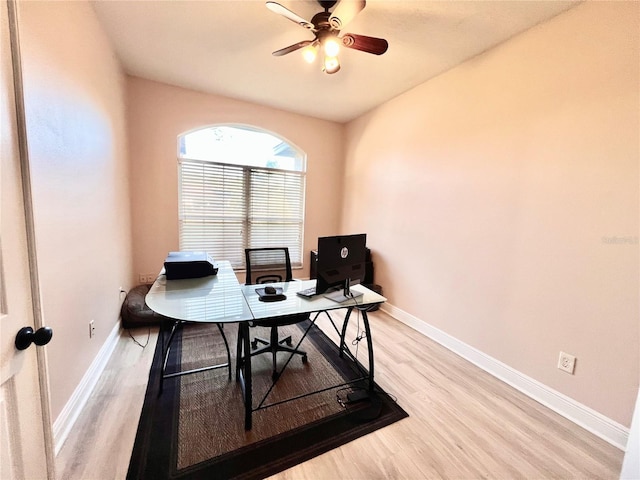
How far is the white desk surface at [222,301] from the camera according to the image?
1.48 meters

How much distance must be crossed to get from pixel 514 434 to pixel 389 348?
1.09 metres

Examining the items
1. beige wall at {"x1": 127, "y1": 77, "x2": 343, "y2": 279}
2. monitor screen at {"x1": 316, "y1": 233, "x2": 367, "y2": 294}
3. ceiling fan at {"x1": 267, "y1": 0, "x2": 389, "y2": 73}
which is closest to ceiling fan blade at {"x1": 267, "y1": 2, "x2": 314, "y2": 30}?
ceiling fan at {"x1": 267, "y1": 0, "x2": 389, "y2": 73}

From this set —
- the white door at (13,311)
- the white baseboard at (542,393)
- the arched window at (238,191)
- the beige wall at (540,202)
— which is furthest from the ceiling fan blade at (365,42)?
the white baseboard at (542,393)

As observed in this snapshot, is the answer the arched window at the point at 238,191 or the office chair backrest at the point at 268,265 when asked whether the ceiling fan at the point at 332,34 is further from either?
the arched window at the point at 238,191

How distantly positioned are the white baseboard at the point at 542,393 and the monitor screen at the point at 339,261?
142cm

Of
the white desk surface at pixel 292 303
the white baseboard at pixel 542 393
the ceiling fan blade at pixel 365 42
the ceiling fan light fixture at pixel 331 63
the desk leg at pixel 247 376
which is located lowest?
the white baseboard at pixel 542 393

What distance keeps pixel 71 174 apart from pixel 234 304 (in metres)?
1.28

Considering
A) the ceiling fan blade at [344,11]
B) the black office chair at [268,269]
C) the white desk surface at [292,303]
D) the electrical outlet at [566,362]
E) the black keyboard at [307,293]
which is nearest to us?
the ceiling fan blade at [344,11]

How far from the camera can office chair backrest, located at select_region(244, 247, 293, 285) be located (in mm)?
2467

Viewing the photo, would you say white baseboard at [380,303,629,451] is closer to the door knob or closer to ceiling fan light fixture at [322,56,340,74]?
ceiling fan light fixture at [322,56,340,74]

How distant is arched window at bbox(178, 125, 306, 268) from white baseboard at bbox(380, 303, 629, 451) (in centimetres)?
254

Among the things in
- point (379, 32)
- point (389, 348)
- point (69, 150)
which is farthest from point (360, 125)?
point (69, 150)

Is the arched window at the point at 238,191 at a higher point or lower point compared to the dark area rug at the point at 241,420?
higher

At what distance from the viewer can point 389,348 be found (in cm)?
256
